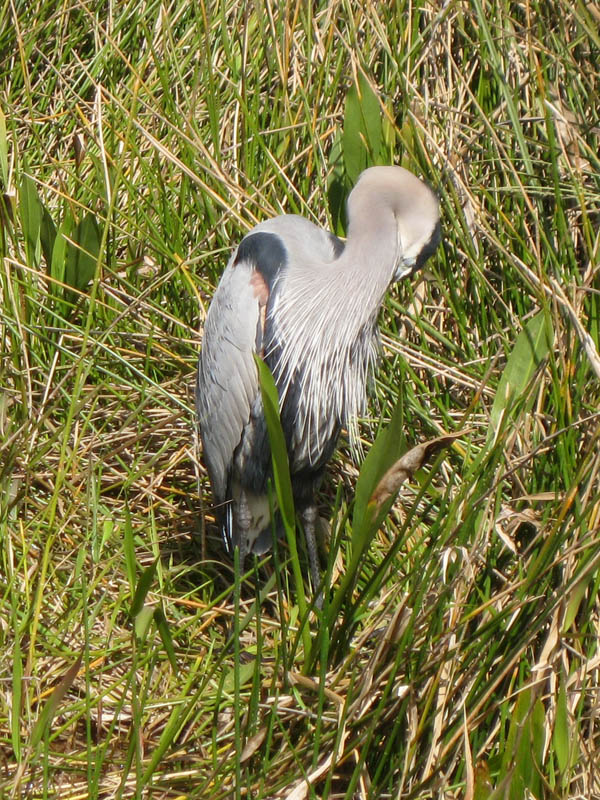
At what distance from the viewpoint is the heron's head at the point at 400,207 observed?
211cm

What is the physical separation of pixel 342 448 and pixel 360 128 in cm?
81

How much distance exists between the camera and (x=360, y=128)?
2379 mm

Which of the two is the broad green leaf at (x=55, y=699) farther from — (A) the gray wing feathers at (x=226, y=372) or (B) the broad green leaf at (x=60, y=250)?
(B) the broad green leaf at (x=60, y=250)

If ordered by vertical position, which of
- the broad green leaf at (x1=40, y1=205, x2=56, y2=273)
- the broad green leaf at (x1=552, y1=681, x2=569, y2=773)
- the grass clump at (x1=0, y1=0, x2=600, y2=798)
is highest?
the broad green leaf at (x1=40, y1=205, x2=56, y2=273)

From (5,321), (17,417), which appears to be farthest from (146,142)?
(17,417)

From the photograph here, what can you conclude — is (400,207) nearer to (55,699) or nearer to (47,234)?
(47,234)

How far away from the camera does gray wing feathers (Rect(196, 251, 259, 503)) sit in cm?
229

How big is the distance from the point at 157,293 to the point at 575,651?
151cm

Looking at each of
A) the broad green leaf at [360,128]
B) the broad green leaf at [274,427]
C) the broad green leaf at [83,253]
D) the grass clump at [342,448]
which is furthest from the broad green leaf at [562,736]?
the broad green leaf at [83,253]

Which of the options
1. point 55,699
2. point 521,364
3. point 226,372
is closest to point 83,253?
point 226,372

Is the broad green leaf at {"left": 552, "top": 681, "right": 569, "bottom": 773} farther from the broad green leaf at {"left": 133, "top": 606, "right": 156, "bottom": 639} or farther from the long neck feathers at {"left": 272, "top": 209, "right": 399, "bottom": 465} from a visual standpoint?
the long neck feathers at {"left": 272, "top": 209, "right": 399, "bottom": 465}

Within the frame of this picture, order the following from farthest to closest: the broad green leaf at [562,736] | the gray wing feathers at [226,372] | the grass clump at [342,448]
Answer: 1. the gray wing feathers at [226,372]
2. the grass clump at [342,448]
3. the broad green leaf at [562,736]

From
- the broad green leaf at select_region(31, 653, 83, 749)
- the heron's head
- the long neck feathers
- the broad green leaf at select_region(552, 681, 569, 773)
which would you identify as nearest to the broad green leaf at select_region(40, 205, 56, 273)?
the long neck feathers

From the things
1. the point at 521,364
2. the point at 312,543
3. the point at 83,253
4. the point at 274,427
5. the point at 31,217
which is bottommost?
the point at 312,543
